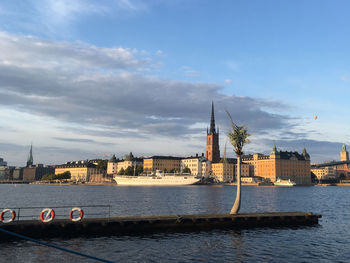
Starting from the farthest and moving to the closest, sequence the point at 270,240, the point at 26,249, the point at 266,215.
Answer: the point at 266,215
the point at 270,240
the point at 26,249

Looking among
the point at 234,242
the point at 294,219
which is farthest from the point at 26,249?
the point at 294,219

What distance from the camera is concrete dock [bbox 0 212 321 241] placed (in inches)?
1136

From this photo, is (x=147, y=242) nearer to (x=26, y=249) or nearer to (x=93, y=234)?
(x=93, y=234)

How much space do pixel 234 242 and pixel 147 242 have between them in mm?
7643

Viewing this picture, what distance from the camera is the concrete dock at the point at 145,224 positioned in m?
28.8

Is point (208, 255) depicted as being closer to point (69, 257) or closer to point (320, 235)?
point (69, 257)

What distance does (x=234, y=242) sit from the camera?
29016 millimetres

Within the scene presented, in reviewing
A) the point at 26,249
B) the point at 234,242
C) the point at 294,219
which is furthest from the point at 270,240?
the point at 26,249

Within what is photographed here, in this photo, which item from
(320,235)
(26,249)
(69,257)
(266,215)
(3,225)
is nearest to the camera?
(69,257)

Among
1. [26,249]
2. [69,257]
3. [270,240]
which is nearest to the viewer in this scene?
[69,257]

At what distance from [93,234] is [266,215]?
19738 millimetres

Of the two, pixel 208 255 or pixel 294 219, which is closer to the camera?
pixel 208 255

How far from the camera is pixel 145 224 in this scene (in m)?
32.7

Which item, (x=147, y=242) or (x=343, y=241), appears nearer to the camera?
(x=147, y=242)
